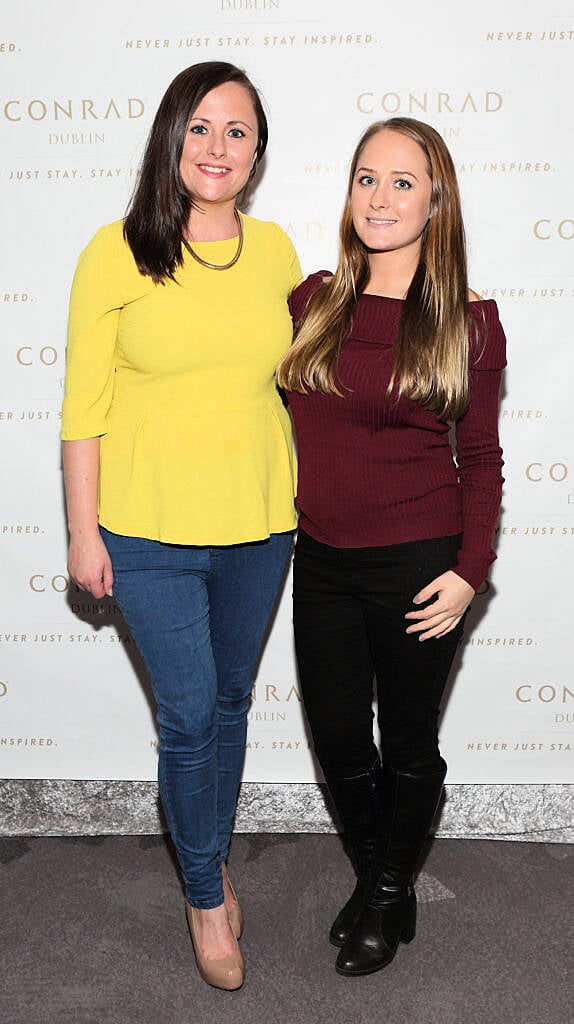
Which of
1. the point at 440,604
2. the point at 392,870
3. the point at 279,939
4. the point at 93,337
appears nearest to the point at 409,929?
the point at 392,870

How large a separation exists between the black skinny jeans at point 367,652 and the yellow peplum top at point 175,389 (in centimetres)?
16

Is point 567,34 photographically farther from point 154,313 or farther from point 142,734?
point 142,734

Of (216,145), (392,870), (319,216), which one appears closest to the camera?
(216,145)

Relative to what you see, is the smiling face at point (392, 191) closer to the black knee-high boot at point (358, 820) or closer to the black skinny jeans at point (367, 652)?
the black skinny jeans at point (367, 652)

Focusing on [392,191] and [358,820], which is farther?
[358,820]

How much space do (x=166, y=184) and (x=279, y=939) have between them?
146cm

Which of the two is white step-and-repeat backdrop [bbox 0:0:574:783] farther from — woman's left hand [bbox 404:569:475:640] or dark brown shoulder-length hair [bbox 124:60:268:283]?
woman's left hand [bbox 404:569:475:640]

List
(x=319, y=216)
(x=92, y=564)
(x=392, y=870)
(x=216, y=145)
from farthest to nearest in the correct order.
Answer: (x=319, y=216) → (x=392, y=870) → (x=92, y=564) → (x=216, y=145)

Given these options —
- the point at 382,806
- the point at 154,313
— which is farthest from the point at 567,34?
the point at 382,806

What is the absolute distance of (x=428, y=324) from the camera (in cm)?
162

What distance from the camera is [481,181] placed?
2057 millimetres

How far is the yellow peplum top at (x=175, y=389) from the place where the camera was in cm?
161

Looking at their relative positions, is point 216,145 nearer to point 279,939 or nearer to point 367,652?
point 367,652

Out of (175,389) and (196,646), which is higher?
(175,389)
